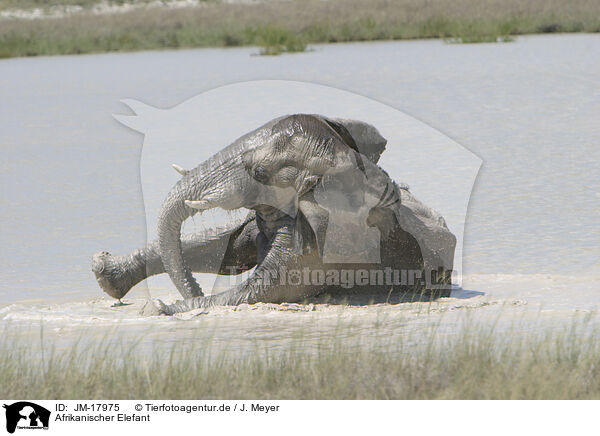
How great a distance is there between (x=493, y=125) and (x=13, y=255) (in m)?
8.94

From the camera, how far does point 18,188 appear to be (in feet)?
43.1

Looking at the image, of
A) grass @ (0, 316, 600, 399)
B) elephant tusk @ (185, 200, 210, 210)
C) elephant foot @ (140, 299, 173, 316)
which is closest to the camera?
grass @ (0, 316, 600, 399)

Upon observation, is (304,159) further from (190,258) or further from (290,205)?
(190,258)

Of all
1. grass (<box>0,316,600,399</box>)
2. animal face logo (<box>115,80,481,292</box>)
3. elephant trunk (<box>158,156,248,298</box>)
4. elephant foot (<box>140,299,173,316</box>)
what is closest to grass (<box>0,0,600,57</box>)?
animal face logo (<box>115,80,481,292</box>)

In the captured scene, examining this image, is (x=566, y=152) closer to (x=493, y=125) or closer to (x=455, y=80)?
(x=493, y=125)

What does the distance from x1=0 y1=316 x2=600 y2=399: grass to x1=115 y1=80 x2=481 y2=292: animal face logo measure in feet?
3.33

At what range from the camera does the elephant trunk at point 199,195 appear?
6730 mm

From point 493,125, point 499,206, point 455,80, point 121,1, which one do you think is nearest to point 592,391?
point 499,206

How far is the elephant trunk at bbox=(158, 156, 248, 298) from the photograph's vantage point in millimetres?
6730

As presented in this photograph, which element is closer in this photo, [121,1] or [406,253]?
[406,253]

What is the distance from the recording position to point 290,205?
6867mm
